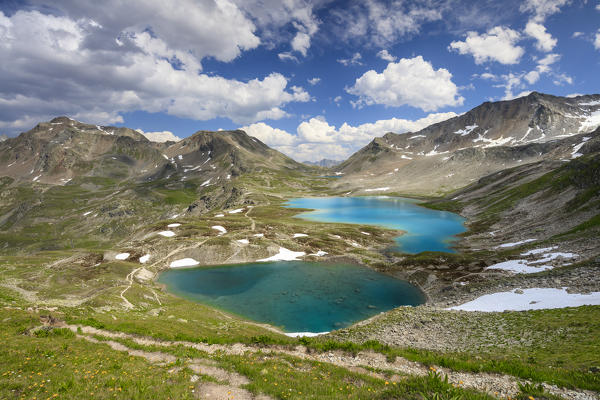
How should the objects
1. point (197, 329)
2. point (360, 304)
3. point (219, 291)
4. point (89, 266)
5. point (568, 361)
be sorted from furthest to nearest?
1. point (89, 266)
2. point (219, 291)
3. point (360, 304)
4. point (197, 329)
5. point (568, 361)

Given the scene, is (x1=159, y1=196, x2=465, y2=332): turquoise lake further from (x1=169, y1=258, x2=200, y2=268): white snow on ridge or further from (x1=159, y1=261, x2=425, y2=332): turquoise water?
(x1=169, y1=258, x2=200, y2=268): white snow on ridge

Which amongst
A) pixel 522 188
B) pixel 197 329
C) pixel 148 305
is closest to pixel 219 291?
pixel 148 305

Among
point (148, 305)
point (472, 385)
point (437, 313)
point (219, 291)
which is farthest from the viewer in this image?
point (219, 291)

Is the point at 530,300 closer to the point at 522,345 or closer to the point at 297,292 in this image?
the point at 522,345

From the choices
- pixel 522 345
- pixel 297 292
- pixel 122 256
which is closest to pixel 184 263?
pixel 122 256

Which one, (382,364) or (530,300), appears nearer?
(382,364)

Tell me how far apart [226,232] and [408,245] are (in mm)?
69003

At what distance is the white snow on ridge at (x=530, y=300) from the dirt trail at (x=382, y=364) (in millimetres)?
22522

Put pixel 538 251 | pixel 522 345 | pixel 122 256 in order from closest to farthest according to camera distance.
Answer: pixel 522 345, pixel 538 251, pixel 122 256

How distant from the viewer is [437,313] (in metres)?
34.4

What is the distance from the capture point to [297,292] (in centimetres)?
5756

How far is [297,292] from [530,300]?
39367mm

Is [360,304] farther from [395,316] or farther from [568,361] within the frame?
[568,361]

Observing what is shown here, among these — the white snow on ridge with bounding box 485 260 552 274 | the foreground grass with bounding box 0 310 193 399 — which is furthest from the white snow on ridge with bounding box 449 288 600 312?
the foreground grass with bounding box 0 310 193 399
